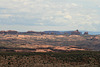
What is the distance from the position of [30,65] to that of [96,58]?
79.7ft

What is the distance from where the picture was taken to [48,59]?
214 feet

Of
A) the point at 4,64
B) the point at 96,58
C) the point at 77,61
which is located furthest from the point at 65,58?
the point at 4,64

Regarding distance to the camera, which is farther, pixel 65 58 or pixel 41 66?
pixel 65 58

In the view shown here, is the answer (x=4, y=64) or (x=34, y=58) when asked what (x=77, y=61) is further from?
(x=4, y=64)

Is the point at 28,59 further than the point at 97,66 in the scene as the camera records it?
Yes

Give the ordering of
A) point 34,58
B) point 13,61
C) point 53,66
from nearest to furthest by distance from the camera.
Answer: point 53,66 < point 13,61 < point 34,58

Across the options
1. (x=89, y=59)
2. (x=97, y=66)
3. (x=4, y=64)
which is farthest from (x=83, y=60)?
(x=4, y=64)

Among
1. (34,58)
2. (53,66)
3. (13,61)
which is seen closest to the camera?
(53,66)

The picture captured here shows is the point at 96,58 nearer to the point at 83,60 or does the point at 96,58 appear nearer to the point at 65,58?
the point at 83,60

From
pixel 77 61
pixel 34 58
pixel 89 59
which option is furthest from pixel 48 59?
pixel 89 59

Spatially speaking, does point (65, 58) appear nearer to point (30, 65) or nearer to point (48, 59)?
point (48, 59)

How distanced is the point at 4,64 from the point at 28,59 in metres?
9.82

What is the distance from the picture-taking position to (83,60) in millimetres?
64875

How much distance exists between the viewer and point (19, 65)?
185 ft
